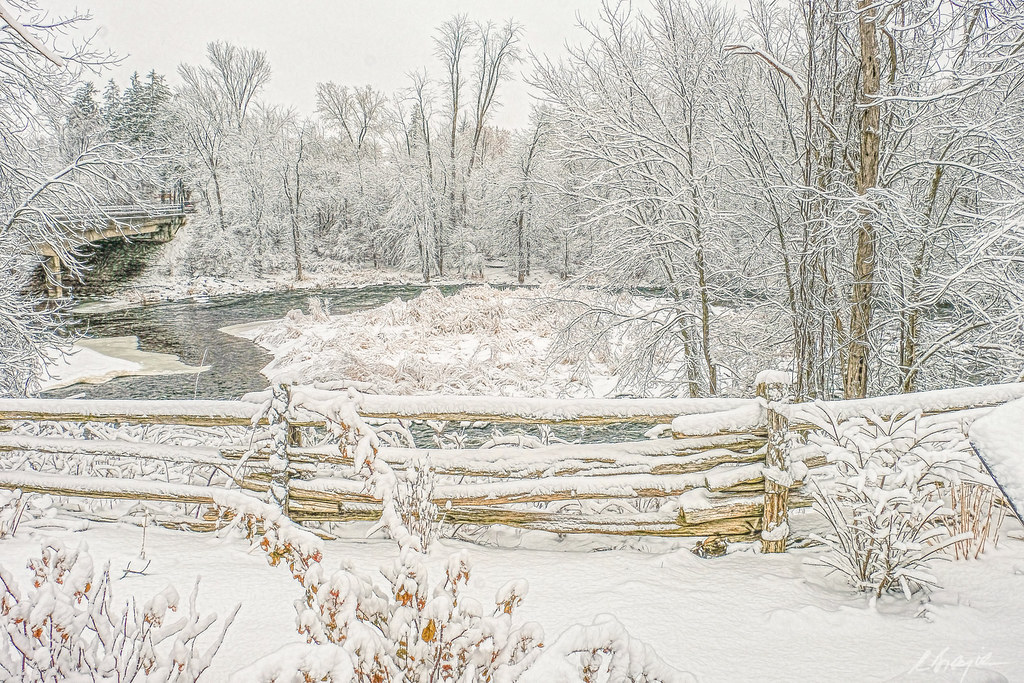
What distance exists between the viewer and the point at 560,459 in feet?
12.6

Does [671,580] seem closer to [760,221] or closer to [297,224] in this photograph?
[760,221]

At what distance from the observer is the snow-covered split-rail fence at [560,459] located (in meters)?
3.55

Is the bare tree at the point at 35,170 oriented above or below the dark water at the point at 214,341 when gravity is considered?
above

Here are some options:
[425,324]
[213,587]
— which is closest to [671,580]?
[213,587]

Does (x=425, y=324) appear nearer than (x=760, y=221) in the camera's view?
No

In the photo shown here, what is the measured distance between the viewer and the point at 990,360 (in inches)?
262

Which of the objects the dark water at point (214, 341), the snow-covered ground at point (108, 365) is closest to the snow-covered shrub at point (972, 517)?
the dark water at point (214, 341)

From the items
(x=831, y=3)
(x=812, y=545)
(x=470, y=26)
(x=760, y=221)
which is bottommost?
(x=812, y=545)

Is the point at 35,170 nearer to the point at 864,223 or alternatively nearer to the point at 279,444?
the point at 279,444

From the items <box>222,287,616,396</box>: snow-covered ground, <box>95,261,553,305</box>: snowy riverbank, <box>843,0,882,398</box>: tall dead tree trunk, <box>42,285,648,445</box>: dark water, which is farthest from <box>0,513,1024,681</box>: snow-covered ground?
<box>95,261,553,305</box>: snowy riverbank

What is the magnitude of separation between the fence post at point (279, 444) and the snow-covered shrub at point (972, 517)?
156 inches

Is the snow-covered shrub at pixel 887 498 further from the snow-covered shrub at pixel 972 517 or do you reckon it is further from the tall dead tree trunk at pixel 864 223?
the tall dead tree trunk at pixel 864 223

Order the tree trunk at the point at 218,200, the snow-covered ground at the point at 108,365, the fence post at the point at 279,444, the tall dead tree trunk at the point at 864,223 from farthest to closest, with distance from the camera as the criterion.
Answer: the tree trunk at the point at 218,200
the snow-covered ground at the point at 108,365
the tall dead tree trunk at the point at 864,223
the fence post at the point at 279,444

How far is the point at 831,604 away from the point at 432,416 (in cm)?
240
